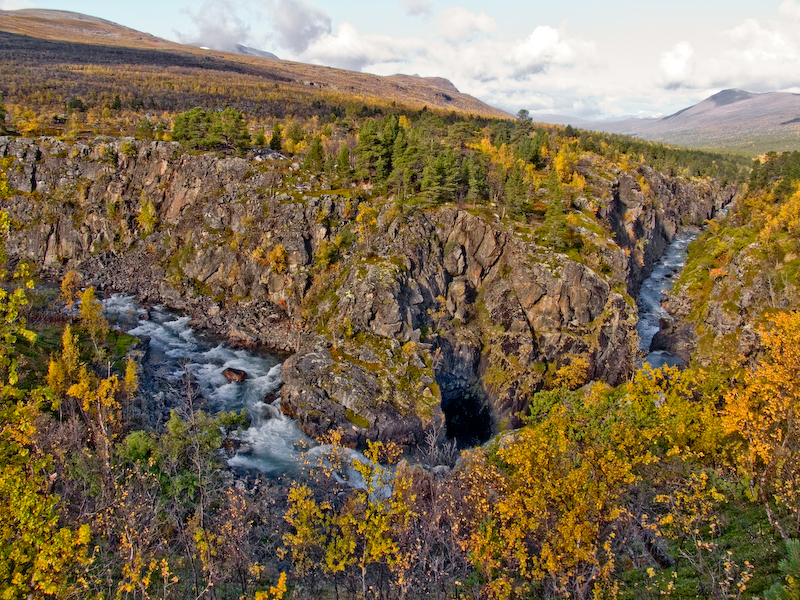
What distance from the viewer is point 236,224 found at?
76.9 m

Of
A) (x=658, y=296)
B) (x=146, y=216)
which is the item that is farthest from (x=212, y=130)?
(x=658, y=296)

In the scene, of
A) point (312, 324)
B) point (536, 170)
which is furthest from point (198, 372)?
point (536, 170)

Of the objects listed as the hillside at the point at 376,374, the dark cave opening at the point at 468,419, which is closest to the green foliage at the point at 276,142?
the hillside at the point at 376,374

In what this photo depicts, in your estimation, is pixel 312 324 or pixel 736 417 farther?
pixel 312 324

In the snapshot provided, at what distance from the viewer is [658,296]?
284 ft

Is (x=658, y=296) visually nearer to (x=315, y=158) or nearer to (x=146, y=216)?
(x=315, y=158)

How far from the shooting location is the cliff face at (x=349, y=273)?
54938mm

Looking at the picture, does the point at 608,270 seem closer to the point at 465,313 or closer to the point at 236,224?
the point at 465,313

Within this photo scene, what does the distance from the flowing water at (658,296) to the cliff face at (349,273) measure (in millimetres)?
4370

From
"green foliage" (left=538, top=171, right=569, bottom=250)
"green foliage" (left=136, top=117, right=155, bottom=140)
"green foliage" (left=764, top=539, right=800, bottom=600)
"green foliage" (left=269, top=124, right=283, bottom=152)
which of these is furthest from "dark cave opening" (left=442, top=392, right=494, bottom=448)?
"green foliage" (left=136, top=117, right=155, bottom=140)

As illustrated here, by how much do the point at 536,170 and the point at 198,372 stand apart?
3228 inches

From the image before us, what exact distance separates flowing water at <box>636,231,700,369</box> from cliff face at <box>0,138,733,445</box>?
437cm

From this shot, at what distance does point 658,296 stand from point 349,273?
214ft

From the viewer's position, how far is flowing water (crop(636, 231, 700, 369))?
218 ft
